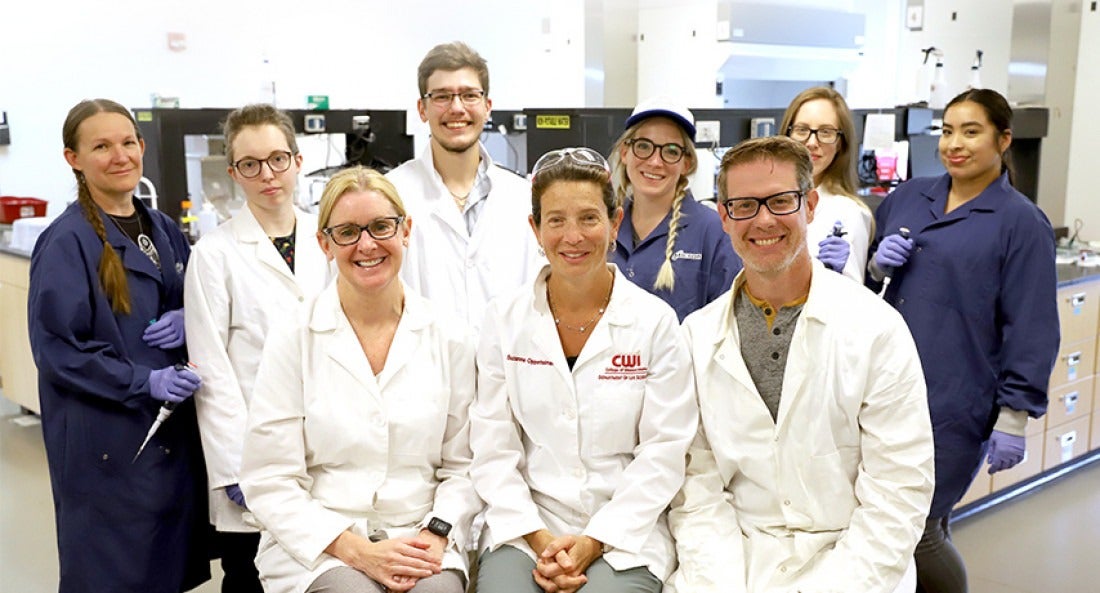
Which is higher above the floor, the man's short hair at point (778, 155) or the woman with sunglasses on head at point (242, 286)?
the man's short hair at point (778, 155)

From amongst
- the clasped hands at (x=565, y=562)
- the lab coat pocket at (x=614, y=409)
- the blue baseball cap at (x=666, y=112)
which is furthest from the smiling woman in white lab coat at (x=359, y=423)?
the blue baseball cap at (x=666, y=112)

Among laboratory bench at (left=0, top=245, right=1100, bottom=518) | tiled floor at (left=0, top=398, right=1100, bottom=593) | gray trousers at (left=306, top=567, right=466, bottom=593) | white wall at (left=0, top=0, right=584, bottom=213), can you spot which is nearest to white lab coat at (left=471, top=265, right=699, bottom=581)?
gray trousers at (left=306, top=567, right=466, bottom=593)

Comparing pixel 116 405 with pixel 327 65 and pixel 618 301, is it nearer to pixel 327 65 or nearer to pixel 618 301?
pixel 618 301

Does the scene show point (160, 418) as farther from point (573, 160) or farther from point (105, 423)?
point (573, 160)

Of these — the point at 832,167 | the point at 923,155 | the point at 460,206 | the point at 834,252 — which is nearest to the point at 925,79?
the point at 923,155

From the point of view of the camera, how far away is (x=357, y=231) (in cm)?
179

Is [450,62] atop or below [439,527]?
atop

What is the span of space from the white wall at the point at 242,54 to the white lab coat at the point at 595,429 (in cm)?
491

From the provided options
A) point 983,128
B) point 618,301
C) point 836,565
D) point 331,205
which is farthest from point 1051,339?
point 331,205

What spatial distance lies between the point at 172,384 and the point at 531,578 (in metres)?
0.92

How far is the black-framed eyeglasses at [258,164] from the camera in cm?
206

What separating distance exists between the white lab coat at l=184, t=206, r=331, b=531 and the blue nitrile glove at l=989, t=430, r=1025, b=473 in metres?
1.64

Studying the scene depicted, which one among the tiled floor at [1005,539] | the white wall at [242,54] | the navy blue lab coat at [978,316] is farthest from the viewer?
the white wall at [242,54]

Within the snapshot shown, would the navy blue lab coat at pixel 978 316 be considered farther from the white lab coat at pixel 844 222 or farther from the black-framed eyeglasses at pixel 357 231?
the black-framed eyeglasses at pixel 357 231
